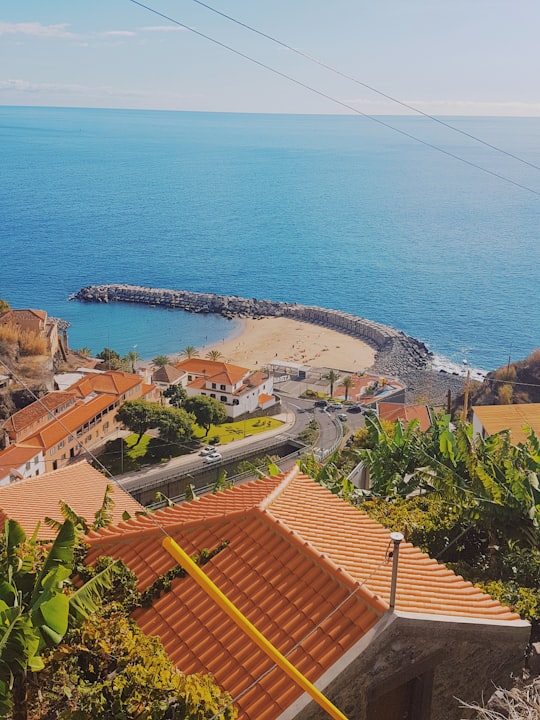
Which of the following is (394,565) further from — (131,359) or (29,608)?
(131,359)

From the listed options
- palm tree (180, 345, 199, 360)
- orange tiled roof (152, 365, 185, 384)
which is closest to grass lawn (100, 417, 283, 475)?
orange tiled roof (152, 365, 185, 384)

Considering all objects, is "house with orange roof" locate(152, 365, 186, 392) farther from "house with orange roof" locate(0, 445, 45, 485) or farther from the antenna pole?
the antenna pole

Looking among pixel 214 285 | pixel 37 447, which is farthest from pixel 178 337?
pixel 37 447

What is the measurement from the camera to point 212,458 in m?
38.7

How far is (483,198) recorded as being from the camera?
7205 inches

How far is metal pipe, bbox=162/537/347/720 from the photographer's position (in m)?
5.77

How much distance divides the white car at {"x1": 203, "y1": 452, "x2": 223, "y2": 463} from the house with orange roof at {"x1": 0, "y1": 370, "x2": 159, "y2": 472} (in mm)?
6911

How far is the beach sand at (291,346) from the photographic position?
6719cm

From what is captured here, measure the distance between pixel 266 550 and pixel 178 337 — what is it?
231 feet

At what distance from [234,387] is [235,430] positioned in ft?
17.5

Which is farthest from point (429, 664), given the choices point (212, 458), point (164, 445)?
point (164, 445)

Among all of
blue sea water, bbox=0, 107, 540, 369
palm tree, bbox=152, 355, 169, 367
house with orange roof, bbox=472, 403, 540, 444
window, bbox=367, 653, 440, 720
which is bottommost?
blue sea water, bbox=0, 107, 540, 369

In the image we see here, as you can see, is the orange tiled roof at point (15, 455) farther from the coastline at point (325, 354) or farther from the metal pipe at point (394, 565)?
the metal pipe at point (394, 565)

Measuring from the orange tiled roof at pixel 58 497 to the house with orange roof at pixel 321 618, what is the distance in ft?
14.3
